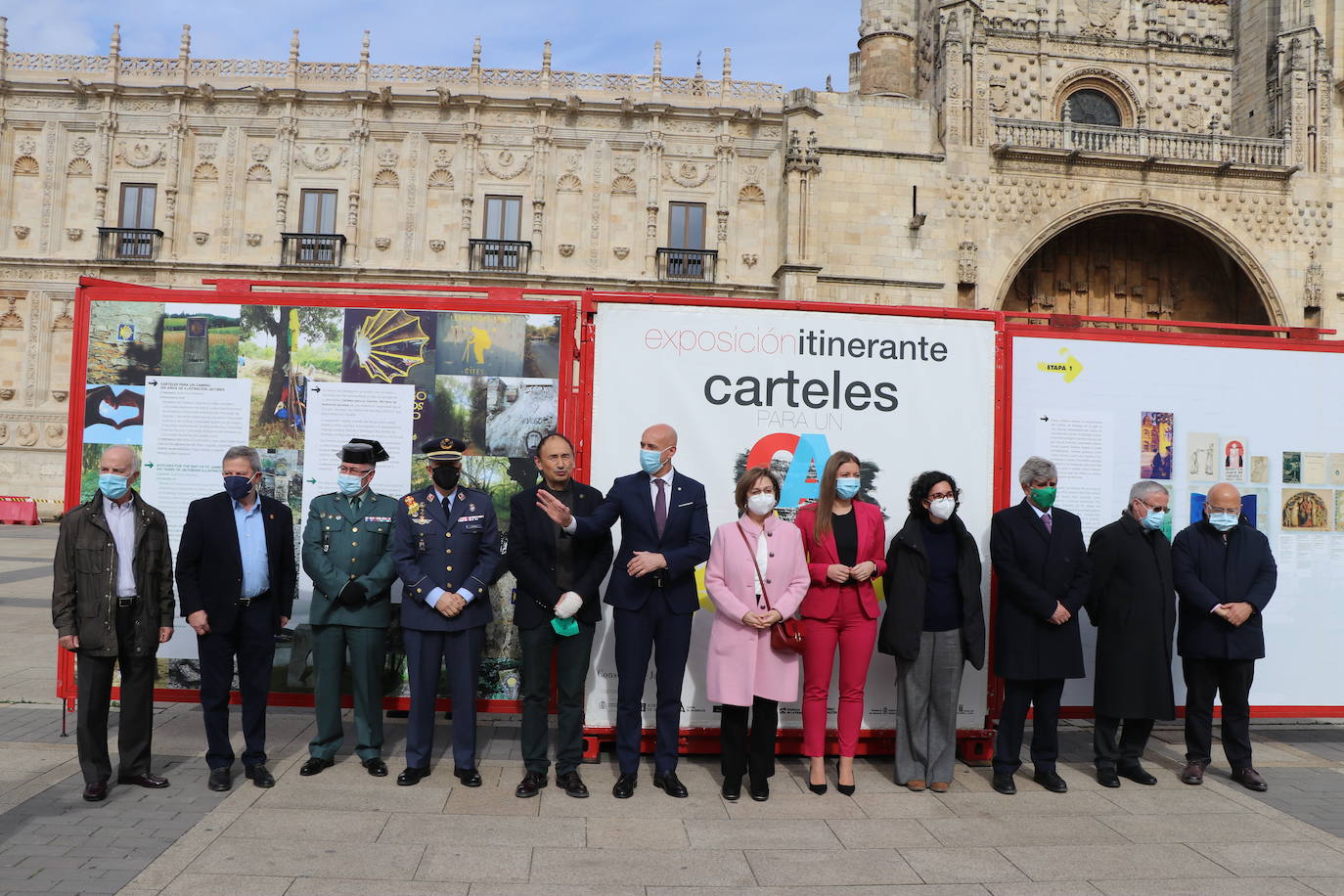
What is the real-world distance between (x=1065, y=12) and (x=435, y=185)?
64.9 ft

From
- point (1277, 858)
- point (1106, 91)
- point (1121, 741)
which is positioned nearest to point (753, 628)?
point (1121, 741)

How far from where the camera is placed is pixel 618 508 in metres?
5.62

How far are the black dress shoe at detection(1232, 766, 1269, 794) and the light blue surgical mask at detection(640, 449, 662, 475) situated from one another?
405 centimetres

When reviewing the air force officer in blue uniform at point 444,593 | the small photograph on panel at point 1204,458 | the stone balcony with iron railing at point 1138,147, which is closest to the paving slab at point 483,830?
the air force officer in blue uniform at point 444,593

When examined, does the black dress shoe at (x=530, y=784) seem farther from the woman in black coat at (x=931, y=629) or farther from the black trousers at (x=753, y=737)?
the woman in black coat at (x=931, y=629)

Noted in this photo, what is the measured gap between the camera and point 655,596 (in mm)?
5648

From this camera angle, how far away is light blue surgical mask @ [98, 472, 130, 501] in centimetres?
534

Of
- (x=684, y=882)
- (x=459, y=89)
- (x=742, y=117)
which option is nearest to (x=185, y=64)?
(x=459, y=89)

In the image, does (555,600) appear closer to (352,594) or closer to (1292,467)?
(352,594)

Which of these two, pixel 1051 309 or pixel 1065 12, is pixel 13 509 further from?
pixel 1065 12

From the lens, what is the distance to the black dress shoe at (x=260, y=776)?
5480 millimetres

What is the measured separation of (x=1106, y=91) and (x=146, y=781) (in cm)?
3227

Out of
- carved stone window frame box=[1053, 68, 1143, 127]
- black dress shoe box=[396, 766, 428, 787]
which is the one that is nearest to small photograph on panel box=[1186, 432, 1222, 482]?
black dress shoe box=[396, 766, 428, 787]

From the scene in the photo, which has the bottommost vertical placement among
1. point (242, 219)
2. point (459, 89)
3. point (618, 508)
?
point (618, 508)
